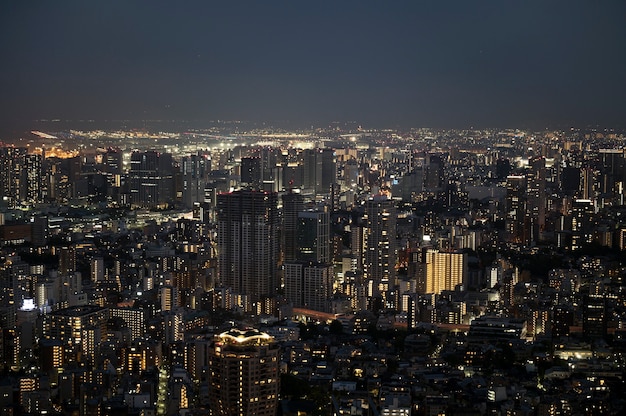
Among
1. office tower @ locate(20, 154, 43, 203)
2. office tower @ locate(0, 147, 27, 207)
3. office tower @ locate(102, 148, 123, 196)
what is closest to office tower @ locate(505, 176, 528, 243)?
office tower @ locate(102, 148, 123, 196)

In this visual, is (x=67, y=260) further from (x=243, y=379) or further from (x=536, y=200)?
(x=536, y=200)

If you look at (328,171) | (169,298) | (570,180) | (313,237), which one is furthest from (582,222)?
(169,298)

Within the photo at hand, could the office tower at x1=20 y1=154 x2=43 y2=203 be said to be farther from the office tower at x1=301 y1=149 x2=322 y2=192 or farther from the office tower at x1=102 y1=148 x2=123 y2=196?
the office tower at x1=301 y1=149 x2=322 y2=192

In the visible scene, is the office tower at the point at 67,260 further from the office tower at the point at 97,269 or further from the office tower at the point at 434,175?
the office tower at the point at 434,175

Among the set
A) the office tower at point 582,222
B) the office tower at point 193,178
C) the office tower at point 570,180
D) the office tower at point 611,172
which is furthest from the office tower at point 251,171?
the office tower at point 611,172

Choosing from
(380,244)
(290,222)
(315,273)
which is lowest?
(315,273)
